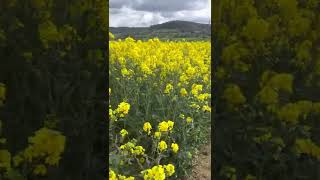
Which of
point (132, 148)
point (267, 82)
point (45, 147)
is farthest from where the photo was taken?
point (132, 148)

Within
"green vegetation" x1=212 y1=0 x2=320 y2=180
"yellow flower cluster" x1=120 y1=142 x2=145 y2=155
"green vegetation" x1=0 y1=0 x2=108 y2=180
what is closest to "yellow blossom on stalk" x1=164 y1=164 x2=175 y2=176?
"yellow flower cluster" x1=120 y1=142 x2=145 y2=155

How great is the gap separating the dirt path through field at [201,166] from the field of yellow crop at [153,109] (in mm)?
87

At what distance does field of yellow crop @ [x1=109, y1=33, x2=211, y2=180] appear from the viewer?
3119 mm

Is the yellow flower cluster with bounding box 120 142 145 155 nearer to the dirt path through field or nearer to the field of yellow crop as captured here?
the field of yellow crop

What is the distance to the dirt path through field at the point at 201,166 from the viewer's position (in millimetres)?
3473

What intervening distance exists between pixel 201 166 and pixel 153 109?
58cm

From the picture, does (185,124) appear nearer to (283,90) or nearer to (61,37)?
(283,90)

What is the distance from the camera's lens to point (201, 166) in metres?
3.66

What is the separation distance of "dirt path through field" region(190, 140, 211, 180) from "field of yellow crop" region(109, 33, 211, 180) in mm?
87

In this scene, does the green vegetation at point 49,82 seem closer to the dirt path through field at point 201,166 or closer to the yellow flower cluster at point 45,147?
the yellow flower cluster at point 45,147

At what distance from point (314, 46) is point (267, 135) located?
0.36 metres

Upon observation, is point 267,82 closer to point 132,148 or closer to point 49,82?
point 49,82

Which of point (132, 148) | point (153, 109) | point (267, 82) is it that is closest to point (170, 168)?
point (132, 148)

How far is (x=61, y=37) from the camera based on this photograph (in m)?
1.52
